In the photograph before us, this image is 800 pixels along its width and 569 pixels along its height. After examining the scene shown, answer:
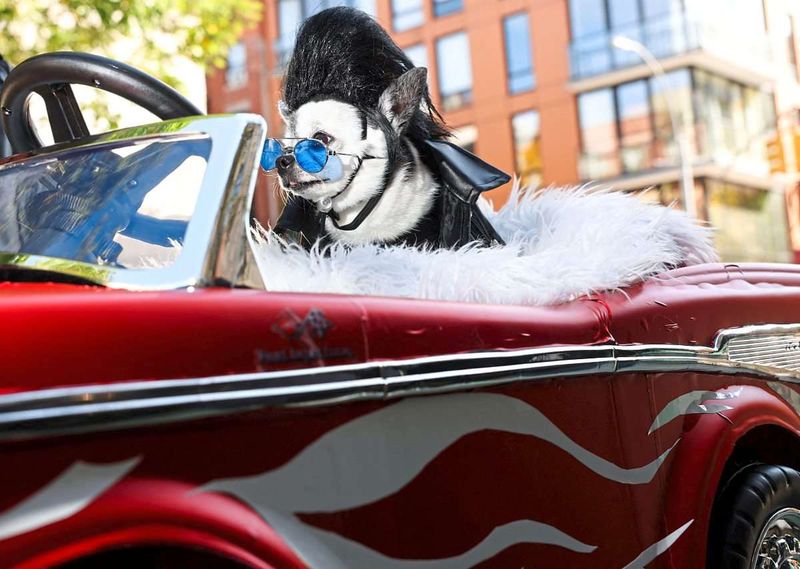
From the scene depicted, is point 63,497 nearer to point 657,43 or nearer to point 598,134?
point 657,43

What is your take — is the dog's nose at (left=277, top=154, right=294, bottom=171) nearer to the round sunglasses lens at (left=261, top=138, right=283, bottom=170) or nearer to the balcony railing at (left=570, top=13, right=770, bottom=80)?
the round sunglasses lens at (left=261, top=138, right=283, bottom=170)

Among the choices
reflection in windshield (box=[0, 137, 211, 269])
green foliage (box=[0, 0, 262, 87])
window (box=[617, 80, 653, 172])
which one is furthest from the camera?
window (box=[617, 80, 653, 172])

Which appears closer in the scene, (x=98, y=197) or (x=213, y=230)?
(x=213, y=230)

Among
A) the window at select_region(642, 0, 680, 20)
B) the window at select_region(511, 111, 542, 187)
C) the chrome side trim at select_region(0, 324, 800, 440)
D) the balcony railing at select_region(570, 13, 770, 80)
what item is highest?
the window at select_region(642, 0, 680, 20)

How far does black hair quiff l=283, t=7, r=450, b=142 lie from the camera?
2.83 meters

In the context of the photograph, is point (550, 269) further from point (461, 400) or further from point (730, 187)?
point (730, 187)

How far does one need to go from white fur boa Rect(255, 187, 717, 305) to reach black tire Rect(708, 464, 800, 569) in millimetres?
552

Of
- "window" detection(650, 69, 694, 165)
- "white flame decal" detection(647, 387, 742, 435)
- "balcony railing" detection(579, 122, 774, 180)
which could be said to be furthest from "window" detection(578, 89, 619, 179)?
"white flame decal" detection(647, 387, 742, 435)

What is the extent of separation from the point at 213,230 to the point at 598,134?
2445 centimetres

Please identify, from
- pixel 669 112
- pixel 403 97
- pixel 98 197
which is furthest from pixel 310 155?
pixel 669 112

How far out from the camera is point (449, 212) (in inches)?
110

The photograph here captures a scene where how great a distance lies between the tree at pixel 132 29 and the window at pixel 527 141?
55.8ft

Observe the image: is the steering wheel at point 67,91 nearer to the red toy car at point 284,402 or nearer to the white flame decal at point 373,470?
the red toy car at point 284,402

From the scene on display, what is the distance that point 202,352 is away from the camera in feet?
4.51
